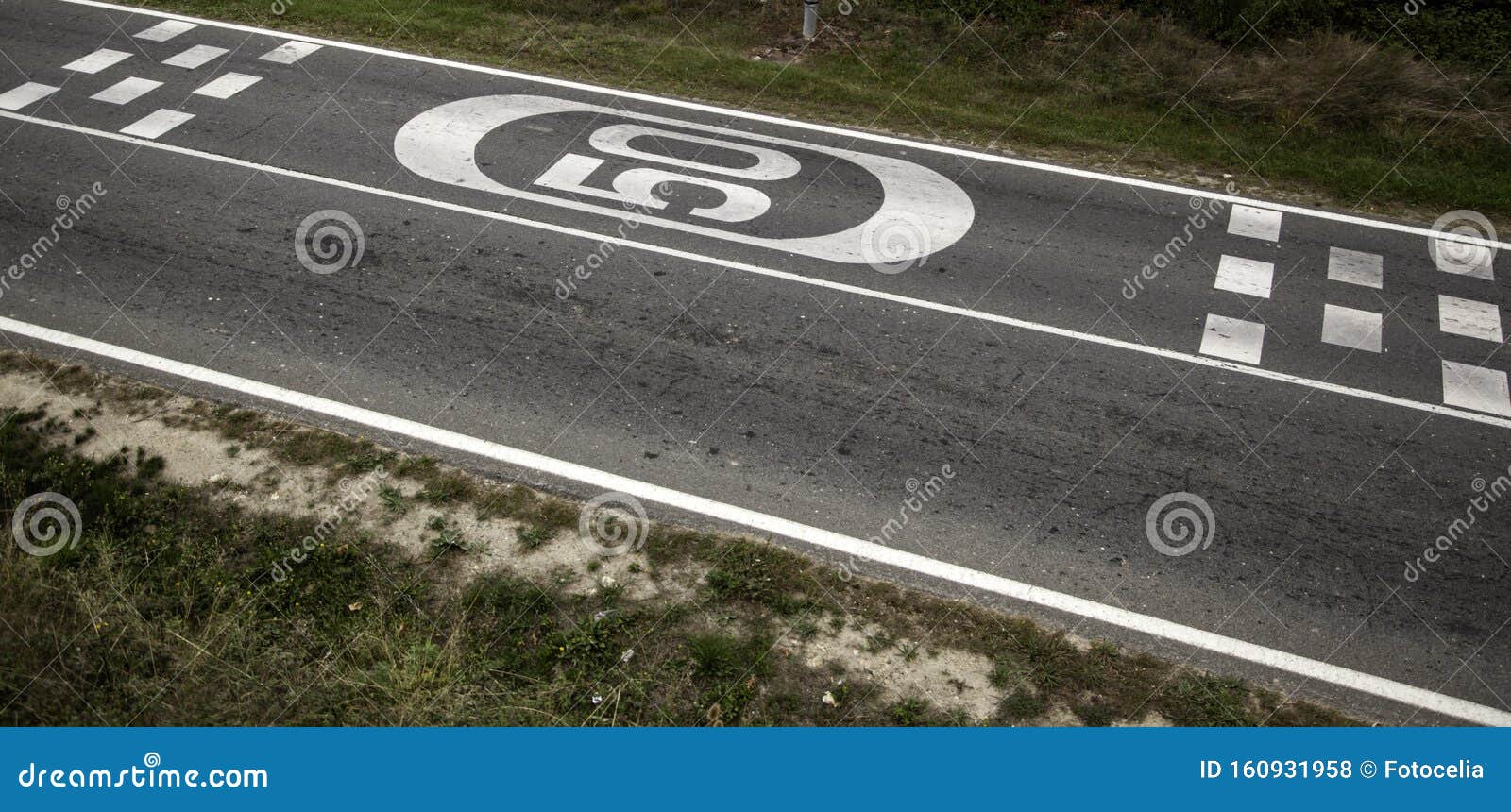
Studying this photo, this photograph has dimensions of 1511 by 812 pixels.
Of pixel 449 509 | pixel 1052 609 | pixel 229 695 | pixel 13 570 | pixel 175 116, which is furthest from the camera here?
pixel 175 116

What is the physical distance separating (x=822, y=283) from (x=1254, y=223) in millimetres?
5001

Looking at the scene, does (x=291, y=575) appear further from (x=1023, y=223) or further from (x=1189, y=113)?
(x=1189, y=113)

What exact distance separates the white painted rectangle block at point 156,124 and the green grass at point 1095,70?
3.08 m

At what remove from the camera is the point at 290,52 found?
46.0 ft

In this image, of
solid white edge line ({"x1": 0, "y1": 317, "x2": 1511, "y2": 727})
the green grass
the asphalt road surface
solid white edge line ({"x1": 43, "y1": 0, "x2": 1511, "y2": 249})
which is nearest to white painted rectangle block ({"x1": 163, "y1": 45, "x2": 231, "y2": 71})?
the asphalt road surface

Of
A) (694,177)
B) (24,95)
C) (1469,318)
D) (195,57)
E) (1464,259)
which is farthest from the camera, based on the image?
(195,57)

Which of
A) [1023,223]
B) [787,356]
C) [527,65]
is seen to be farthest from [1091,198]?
[527,65]

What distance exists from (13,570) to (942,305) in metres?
7.30

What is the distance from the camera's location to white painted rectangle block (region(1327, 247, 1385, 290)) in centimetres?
1027

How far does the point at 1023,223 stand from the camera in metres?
11.0

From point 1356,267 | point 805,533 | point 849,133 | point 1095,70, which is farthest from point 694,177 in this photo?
point 1356,267

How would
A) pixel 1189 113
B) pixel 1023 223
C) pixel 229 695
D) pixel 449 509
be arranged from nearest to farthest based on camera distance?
pixel 229 695 → pixel 449 509 → pixel 1023 223 → pixel 1189 113

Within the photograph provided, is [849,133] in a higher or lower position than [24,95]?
lower

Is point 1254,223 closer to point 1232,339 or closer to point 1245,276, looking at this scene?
point 1245,276
